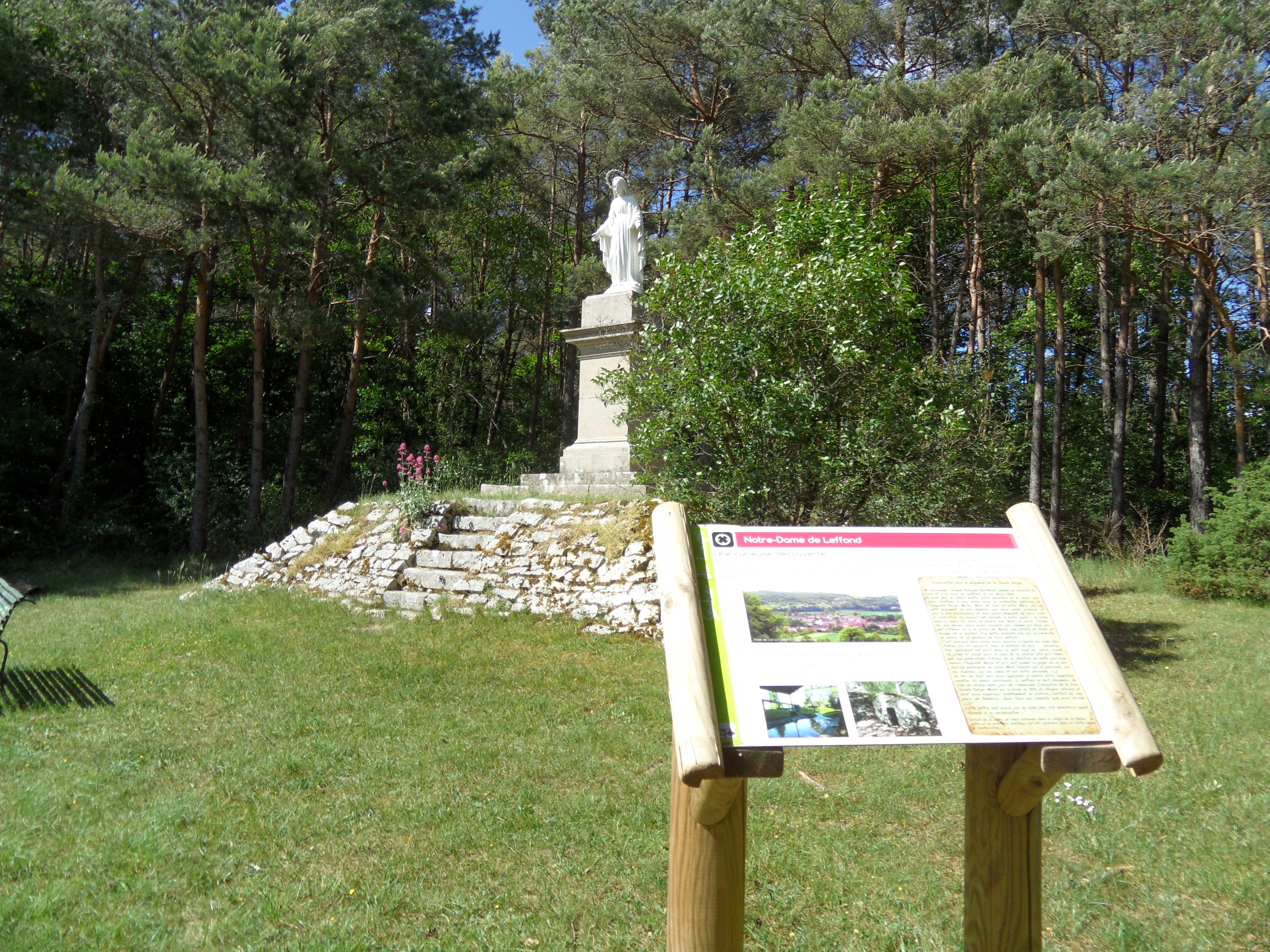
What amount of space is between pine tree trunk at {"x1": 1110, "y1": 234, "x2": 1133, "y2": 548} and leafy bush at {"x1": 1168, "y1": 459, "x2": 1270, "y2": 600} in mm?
3778

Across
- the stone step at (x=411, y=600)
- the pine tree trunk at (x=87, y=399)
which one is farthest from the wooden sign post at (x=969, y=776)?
the pine tree trunk at (x=87, y=399)

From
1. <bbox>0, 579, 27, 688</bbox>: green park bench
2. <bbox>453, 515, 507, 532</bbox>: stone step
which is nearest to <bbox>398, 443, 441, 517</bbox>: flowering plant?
<bbox>453, 515, 507, 532</bbox>: stone step

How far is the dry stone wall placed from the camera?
28.3 ft

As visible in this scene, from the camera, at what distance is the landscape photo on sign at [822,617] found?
2119 millimetres

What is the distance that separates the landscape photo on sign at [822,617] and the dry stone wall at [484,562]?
232 inches

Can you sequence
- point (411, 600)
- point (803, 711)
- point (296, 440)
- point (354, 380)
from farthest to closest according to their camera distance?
point (354, 380) < point (296, 440) < point (411, 600) < point (803, 711)

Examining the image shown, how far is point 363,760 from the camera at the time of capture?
4.80 meters

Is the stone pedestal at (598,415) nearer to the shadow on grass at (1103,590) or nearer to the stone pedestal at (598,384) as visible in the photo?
the stone pedestal at (598,384)

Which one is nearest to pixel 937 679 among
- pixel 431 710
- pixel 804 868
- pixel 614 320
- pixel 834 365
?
pixel 804 868

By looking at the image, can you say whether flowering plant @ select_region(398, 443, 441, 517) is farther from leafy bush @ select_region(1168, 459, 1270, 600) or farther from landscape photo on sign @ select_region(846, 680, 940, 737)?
leafy bush @ select_region(1168, 459, 1270, 600)

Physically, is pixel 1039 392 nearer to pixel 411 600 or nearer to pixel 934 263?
pixel 934 263

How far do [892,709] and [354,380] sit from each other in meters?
16.8

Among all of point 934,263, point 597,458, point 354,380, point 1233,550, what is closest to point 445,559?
point 597,458

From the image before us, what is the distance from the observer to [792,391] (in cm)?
655
